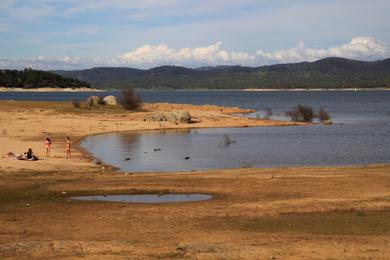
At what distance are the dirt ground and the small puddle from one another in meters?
0.60

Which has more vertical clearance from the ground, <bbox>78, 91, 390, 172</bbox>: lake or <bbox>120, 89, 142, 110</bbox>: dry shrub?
<bbox>120, 89, 142, 110</bbox>: dry shrub

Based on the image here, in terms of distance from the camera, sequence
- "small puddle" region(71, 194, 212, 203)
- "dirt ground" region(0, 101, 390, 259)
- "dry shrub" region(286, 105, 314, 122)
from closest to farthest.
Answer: "dirt ground" region(0, 101, 390, 259) → "small puddle" region(71, 194, 212, 203) → "dry shrub" region(286, 105, 314, 122)

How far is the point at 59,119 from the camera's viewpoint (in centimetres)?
6181

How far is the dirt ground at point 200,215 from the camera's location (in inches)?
545

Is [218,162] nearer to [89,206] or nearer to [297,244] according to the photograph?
[89,206]

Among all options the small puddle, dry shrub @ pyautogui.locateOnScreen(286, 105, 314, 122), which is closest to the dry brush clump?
dry shrub @ pyautogui.locateOnScreen(286, 105, 314, 122)

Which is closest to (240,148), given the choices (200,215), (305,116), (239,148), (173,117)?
(239,148)

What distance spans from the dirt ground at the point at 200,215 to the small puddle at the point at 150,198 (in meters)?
0.60

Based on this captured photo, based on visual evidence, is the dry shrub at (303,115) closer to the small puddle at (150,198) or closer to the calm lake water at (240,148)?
the calm lake water at (240,148)

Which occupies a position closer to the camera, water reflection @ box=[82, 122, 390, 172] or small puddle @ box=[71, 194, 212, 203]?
small puddle @ box=[71, 194, 212, 203]

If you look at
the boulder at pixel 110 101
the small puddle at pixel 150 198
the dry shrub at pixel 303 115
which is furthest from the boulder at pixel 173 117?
the small puddle at pixel 150 198

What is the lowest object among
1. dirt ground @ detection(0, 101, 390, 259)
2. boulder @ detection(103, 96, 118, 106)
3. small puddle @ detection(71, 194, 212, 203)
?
small puddle @ detection(71, 194, 212, 203)

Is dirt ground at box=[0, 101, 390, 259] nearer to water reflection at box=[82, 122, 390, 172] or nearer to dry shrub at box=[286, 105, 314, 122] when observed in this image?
water reflection at box=[82, 122, 390, 172]

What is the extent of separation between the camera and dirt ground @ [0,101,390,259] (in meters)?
13.8
